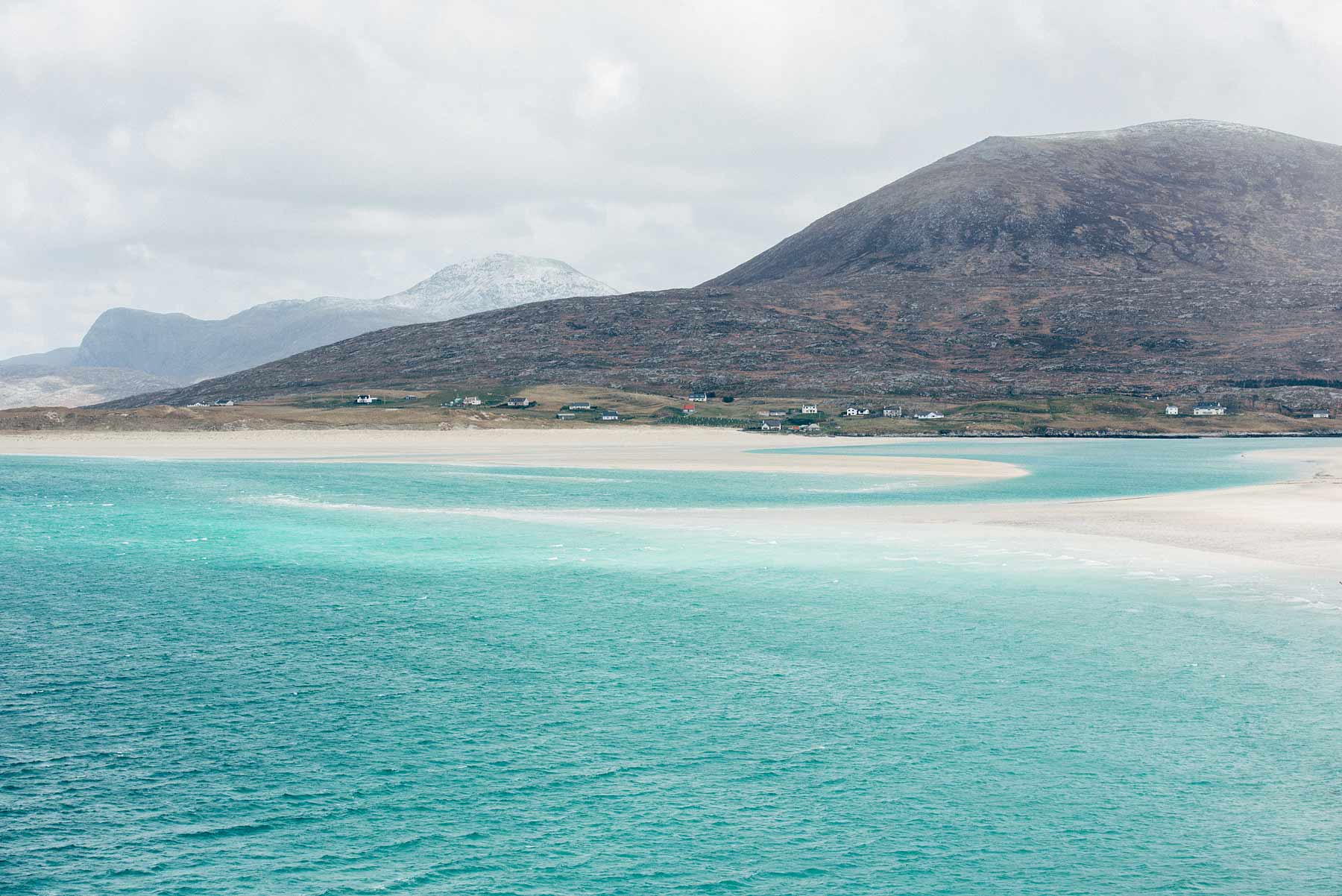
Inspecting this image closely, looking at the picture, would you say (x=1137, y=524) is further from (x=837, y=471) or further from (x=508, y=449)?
(x=508, y=449)

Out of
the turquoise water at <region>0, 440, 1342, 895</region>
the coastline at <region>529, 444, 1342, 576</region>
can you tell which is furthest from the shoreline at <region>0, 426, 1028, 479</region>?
the turquoise water at <region>0, 440, 1342, 895</region>

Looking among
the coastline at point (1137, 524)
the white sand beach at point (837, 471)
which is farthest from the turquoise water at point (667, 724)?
the white sand beach at point (837, 471)

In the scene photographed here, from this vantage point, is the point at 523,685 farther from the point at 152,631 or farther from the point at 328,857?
the point at 152,631

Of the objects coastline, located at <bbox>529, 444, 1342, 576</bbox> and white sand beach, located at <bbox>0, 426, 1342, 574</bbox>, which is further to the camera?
white sand beach, located at <bbox>0, 426, 1342, 574</bbox>

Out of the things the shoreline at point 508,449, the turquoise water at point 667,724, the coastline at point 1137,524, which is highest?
the shoreline at point 508,449

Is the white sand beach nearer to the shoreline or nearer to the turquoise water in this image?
the shoreline

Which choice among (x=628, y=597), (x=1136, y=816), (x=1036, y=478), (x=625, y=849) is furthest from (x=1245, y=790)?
(x=1036, y=478)

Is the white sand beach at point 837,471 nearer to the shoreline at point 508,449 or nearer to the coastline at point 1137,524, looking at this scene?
the coastline at point 1137,524

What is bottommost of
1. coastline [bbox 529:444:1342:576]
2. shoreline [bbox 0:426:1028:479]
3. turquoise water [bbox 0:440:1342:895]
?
turquoise water [bbox 0:440:1342:895]
